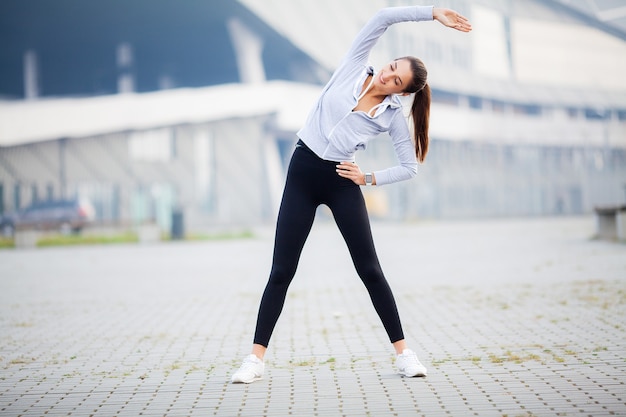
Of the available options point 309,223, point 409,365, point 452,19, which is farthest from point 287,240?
point 452,19

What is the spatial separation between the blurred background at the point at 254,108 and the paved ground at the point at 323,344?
1718 cm

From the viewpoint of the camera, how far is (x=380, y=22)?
4812mm

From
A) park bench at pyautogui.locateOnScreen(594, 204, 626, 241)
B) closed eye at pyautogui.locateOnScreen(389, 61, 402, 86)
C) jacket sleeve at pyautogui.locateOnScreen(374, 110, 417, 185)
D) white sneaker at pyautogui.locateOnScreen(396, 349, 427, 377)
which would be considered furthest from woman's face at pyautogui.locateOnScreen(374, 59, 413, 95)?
park bench at pyautogui.locateOnScreen(594, 204, 626, 241)

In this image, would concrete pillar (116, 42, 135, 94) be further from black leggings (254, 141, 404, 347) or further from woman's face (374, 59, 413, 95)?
woman's face (374, 59, 413, 95)

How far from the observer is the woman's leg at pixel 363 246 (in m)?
5.03

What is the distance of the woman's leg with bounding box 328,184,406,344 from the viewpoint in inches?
198

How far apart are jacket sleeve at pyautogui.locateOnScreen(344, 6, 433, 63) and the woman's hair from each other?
0.21 m

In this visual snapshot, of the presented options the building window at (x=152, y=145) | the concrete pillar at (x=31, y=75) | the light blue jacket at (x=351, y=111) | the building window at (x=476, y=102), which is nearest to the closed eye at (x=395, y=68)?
the light blue jacket at (x=351, y=111)

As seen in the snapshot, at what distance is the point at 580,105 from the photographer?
241 ft

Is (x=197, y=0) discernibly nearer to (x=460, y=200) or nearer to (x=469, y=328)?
(x=460, y=200)

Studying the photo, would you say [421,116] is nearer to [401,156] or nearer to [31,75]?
[401,156]

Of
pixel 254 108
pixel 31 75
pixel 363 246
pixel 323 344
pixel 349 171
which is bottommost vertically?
pixel 323 344

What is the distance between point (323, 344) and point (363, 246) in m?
1.60

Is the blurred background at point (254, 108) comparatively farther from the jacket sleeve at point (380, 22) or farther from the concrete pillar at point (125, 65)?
the jacket sleeve at point (380, 22)
